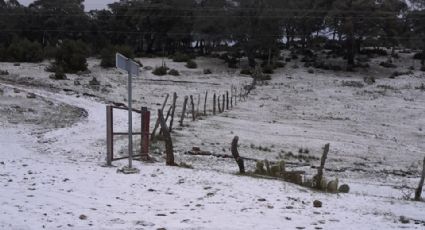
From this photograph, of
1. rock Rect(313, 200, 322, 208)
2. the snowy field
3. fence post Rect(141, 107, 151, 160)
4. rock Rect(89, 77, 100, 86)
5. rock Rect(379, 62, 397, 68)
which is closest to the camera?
the snowy field

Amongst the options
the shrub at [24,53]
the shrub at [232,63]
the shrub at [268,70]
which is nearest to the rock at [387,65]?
the shrub at [268,70]

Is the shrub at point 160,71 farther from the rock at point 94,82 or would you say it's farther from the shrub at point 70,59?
the rock at point 94,82

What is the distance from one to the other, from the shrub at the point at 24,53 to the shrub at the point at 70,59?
5.73 m

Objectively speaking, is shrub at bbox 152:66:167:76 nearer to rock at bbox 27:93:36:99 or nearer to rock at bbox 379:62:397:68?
rock at bbox 27:93:36:99

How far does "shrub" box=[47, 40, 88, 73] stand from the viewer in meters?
42.6

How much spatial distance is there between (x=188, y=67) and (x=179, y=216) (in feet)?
149

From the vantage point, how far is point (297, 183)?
1126 cm

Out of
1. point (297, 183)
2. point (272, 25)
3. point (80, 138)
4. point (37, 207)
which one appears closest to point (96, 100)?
point (80, 138)

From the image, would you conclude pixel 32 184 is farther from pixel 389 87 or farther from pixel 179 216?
pixel 389 87

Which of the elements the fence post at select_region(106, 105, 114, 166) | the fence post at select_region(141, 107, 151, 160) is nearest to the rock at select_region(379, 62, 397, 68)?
the fence post at select_region(141, 107, 151, 160)

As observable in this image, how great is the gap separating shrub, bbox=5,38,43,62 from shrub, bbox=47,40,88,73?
18.8 ft

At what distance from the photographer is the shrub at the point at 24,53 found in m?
50.3

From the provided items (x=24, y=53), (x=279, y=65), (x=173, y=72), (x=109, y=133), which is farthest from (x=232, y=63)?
(x=109, y=133)

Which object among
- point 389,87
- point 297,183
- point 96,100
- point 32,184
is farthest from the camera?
point 389,87
